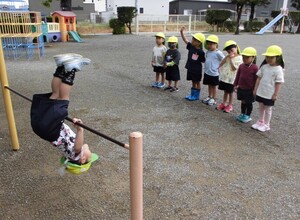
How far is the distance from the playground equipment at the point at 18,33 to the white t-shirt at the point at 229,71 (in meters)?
7.28

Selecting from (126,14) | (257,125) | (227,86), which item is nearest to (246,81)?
(227,86)

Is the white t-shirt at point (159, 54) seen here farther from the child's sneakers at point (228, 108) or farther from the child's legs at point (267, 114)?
the child's legs at point (267, 114)

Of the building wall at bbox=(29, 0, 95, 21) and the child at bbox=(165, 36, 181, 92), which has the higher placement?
the building wall at bbox=(29, 0, 95, 21)

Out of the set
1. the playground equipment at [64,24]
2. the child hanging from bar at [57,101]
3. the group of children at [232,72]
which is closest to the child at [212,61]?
the group of children at [232,72]

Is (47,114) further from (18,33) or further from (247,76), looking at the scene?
(18,33)

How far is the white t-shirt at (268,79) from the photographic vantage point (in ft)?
14.2

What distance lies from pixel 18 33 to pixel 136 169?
419 inches

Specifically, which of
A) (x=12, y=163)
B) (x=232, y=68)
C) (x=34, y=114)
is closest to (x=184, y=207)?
(x=34, y=114)

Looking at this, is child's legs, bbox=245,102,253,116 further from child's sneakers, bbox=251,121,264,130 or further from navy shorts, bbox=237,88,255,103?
child's sneakers, bbox=251,121,264,130

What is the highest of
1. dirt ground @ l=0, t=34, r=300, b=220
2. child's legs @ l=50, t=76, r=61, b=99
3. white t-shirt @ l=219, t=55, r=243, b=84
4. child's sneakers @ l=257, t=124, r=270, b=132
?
child's legs @ l=50, t=76, r=61, b=99

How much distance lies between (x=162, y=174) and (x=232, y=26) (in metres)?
28.2

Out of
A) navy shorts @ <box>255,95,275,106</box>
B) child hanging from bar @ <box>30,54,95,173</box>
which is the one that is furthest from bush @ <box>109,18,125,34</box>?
child hanging from bar @ <box>30,54,95,173</box>

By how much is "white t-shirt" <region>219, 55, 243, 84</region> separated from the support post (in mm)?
3994

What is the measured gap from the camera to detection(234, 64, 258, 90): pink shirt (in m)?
4.75
